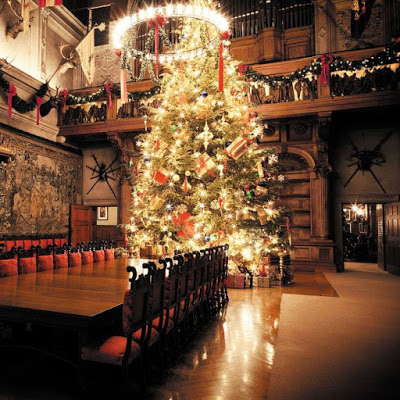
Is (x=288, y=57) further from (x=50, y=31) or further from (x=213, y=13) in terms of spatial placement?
(x=50, y=31)

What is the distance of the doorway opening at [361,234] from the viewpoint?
12461 mm

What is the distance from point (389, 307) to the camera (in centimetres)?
507

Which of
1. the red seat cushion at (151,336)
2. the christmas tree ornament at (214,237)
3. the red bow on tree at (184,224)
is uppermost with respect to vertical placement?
the red bow on tree at (184,224)

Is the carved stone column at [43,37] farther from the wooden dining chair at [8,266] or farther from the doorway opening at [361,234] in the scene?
the doorway opening at [361,234]

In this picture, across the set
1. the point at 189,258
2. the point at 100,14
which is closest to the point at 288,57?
the point at 100,14

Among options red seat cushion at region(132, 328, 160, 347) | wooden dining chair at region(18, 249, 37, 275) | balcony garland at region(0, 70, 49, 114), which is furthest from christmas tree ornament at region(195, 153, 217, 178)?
balcony garland at region(0, 70, 49, 114)

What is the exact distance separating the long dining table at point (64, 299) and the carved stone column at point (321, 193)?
22.5 ft

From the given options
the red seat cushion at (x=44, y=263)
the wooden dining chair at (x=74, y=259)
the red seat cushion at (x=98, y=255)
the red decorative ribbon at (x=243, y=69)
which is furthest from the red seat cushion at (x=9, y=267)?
the red decorative ribbon at (x=243, y=69)

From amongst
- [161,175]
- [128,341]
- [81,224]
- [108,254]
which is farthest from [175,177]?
[81,224]

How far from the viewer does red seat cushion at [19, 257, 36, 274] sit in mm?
4027

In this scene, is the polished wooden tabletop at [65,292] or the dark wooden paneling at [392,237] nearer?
the polished wooden tabletop at [65,292]

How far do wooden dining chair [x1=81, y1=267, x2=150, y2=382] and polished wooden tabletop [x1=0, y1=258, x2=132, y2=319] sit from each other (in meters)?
0.19

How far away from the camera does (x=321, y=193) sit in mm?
9266

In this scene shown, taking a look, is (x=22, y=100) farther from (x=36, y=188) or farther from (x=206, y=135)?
(x=206, y=135)
